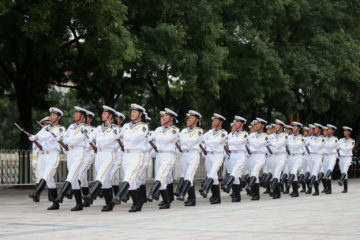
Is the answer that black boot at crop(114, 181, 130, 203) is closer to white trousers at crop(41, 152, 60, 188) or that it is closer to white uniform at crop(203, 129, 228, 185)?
white trousers at crop(41, 152, 60, 188)

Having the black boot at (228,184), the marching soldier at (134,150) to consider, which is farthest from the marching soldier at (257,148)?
the marching soldier at (134,150)

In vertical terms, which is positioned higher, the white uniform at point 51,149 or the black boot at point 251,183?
the white uniform at point 51,149

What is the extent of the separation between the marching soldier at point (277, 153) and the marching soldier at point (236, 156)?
181 cm

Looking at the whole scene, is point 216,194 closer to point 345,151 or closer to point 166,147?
point 166,147

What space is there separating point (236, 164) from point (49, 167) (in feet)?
15.0

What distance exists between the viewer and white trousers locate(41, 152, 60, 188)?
630 inches

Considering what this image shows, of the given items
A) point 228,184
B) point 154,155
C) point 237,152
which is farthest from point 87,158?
point 237,152

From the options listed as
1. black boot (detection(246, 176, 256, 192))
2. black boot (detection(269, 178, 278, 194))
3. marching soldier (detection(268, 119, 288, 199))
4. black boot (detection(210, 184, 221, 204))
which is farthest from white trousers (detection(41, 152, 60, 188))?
marching soldier (detection(268, 119, 288, 199))

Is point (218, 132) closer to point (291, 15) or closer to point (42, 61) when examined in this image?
point (42, 61)

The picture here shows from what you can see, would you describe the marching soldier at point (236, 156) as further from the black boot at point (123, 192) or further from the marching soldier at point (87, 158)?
the black boot at point (123, 192)

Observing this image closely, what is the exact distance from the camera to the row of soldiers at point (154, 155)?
15141mm

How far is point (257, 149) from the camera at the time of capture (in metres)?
20.1

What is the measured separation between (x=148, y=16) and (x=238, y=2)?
224 inches

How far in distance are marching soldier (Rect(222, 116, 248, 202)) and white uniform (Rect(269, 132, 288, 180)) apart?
196cm
